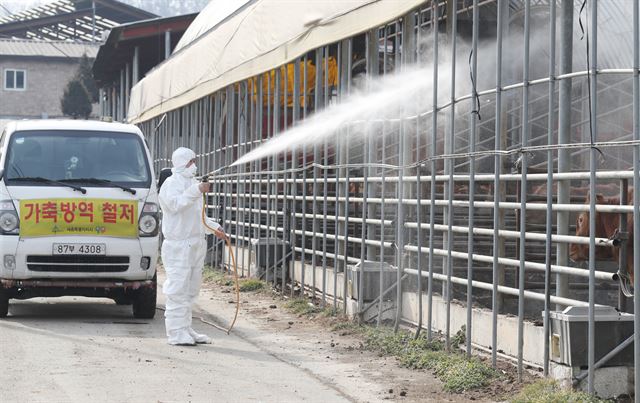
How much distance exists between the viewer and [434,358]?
1039 centimetres

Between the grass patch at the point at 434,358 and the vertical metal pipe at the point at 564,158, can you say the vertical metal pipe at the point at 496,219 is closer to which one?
the grass patch at the point at 434,358

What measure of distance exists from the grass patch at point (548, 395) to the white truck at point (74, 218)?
604 centimetres

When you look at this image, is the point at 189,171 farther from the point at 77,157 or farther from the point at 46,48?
the point at 46,48

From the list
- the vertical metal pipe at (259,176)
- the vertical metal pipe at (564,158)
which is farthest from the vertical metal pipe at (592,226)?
the vertical metal pipe at (259,176)

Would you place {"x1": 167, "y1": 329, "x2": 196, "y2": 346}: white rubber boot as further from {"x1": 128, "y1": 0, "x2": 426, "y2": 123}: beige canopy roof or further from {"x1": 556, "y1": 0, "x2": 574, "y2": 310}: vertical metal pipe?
{"x1": 556, "y1": 0, "x2": 574, "y2": 310}: vertical metal pipe

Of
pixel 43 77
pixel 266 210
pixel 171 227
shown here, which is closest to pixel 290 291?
pixel 266 210

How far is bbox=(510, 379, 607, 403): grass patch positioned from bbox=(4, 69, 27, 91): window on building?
66.6 metres

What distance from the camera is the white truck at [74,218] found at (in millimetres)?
13289

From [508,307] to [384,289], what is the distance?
140 cm

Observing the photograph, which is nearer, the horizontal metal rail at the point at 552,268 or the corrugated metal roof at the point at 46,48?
the horizontal metal rail at the point at 552,268

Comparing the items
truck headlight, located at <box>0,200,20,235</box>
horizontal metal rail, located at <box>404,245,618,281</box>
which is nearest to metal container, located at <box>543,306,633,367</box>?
horizontal metal rail, located at <box>404,245,618,281</box>

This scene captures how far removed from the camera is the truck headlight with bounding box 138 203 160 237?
1370cm

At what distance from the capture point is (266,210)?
60.7ft

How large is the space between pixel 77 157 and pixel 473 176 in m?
5.56
